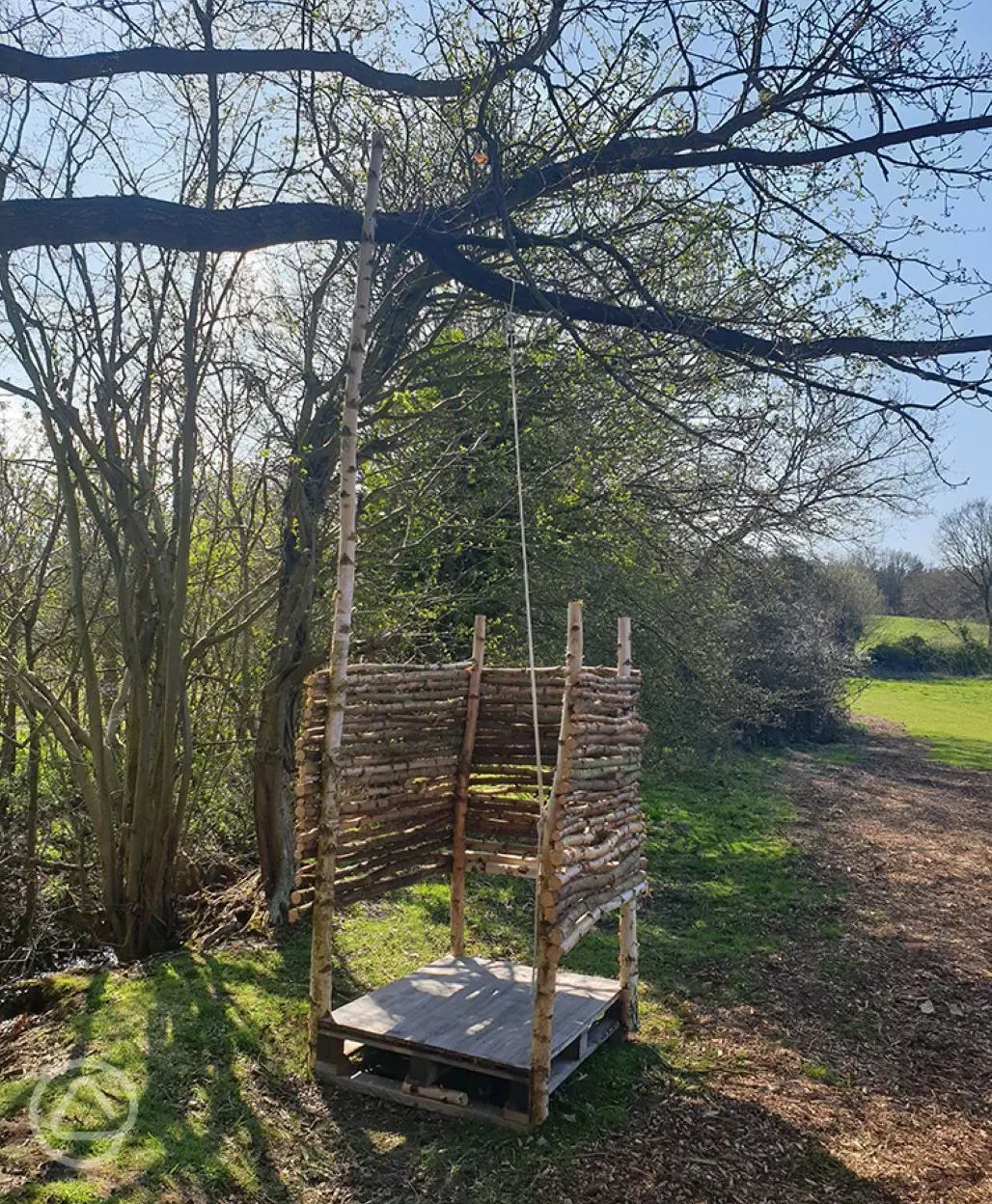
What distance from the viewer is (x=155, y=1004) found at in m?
5.13

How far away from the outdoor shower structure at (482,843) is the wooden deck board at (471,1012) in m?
0.01

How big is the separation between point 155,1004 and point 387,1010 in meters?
1.42

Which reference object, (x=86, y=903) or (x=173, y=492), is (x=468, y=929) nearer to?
(x=86, y=903)

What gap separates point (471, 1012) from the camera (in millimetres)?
4668

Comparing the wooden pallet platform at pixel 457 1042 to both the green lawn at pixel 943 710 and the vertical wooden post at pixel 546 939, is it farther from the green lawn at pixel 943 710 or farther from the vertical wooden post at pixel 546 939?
the green lawn at pixel 943 710

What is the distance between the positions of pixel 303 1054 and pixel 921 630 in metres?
41.3

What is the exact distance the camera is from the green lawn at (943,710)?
66.0 feet

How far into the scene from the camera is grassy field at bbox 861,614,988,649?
37.4 meters

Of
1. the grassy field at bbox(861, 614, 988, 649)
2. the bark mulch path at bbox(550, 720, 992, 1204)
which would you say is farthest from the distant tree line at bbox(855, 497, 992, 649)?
the bark mulch path at bbox(550, 720, 992, 1204)

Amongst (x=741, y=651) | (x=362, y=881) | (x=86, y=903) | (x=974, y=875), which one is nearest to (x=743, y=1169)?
(x=362, y=881)

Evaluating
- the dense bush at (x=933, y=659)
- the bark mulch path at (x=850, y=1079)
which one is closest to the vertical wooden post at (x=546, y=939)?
the bark mulch path at (x=850, y=1079)

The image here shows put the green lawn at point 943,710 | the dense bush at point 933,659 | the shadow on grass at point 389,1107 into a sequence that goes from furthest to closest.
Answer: the dense bush at point 933,659 → the green lawn at point 943,710 → the shadow on grass at point 389,1107

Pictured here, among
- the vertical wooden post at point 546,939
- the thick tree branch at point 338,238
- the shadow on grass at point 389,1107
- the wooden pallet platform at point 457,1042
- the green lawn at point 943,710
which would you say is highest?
the thick tree branch at point 338,238

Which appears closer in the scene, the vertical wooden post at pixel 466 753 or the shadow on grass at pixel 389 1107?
the shadow on grass at pixel 389 1107
